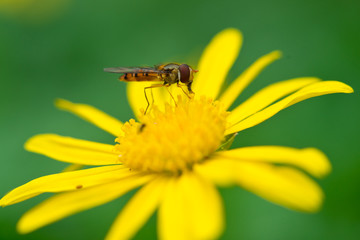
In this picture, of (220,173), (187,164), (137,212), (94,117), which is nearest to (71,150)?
(94,117)

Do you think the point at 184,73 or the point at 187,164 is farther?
the point at 184,73

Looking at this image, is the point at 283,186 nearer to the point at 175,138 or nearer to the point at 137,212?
the point at 137,212

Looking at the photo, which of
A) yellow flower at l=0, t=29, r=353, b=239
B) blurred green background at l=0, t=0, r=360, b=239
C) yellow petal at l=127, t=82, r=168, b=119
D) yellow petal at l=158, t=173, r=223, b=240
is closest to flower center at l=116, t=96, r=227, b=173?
yellow flower at l=0, t=29, r=353, b=239

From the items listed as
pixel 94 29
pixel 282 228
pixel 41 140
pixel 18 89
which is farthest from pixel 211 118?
pixel 94 29

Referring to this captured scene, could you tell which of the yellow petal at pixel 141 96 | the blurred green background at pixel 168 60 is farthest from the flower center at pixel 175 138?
the blurred green background at pixel 168 60

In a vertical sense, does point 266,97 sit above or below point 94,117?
below

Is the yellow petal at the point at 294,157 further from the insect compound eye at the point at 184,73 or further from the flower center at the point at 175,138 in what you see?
the insect compound eye at the point at 184,73

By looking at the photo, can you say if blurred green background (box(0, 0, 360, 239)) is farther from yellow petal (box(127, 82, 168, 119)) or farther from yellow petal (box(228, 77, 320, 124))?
yellow petal (box(127, 82, 168, 119))

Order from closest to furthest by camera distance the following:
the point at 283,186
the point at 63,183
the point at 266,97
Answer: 1. the point at 283,186
2. the point at 63,183
3. the point at 266,97
